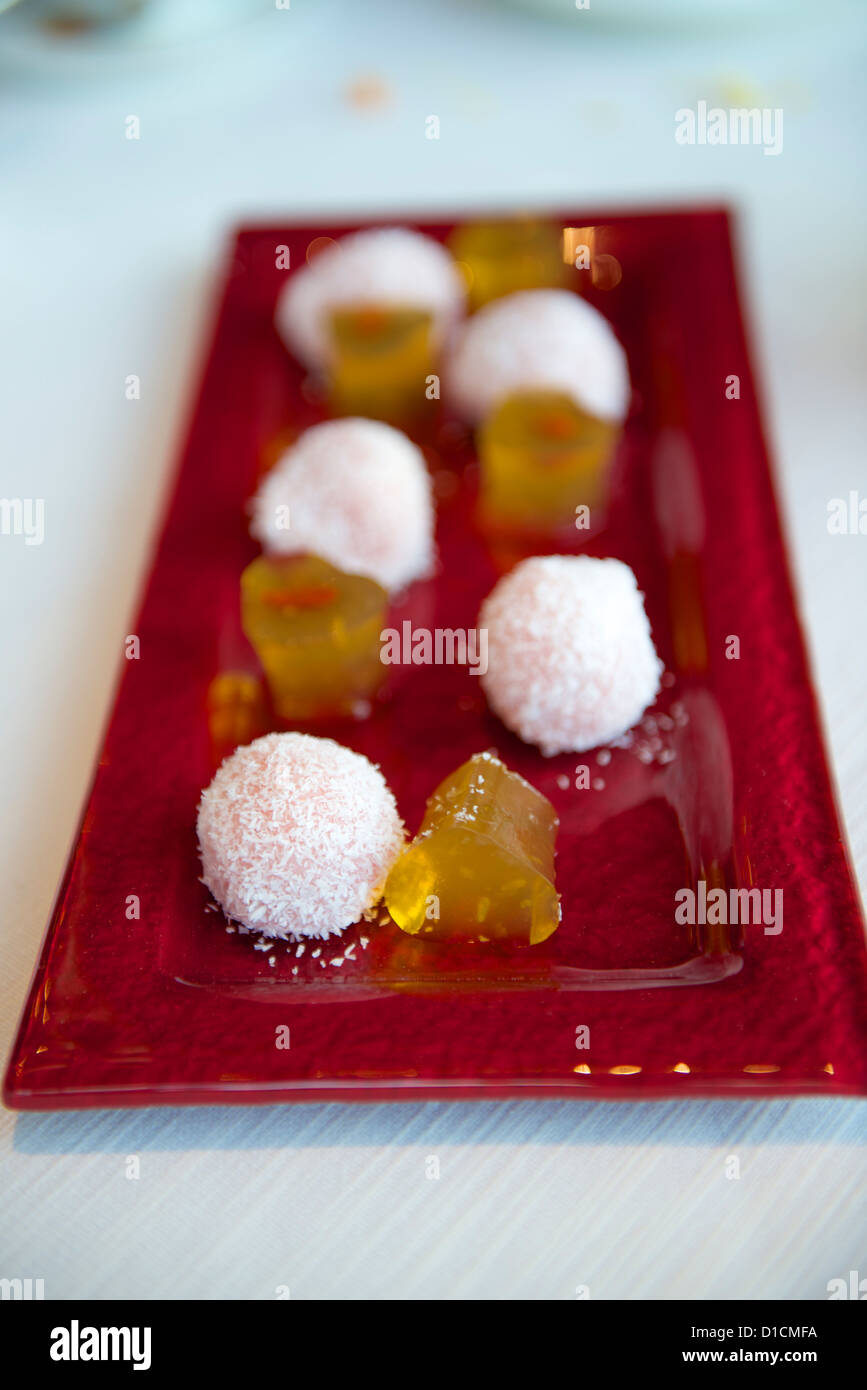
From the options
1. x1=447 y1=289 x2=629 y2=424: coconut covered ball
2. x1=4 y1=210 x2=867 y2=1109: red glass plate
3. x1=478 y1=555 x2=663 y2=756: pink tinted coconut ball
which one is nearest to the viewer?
x1=4 y1=210 x2=867 y2=1109: red glass plate

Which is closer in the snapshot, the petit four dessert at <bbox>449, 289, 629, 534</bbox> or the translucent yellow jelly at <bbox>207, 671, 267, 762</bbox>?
the translucent yellow jelly at <bbox>207, 671, 267, 762</bbox>

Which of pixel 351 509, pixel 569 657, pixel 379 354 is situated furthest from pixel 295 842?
pixel 379 354

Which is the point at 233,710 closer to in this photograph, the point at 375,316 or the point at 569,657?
the point at 569,657

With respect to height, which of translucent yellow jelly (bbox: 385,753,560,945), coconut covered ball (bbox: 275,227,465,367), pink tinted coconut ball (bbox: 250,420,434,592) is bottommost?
translucent yellow jelly (bbox: 385,753,560,945)

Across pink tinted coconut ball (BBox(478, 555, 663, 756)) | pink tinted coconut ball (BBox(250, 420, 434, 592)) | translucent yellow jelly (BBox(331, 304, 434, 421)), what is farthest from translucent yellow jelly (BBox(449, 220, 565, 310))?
pink tinted coconut ball (BBox(478, 555, 663, 756))

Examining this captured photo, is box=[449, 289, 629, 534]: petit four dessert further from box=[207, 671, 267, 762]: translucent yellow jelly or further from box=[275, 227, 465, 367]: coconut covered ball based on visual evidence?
box=[207, 671, 267, 762]: translucent yellow jelly

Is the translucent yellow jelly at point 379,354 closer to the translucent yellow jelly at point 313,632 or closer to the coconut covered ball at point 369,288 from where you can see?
the coconut covered ball at point 369,288
